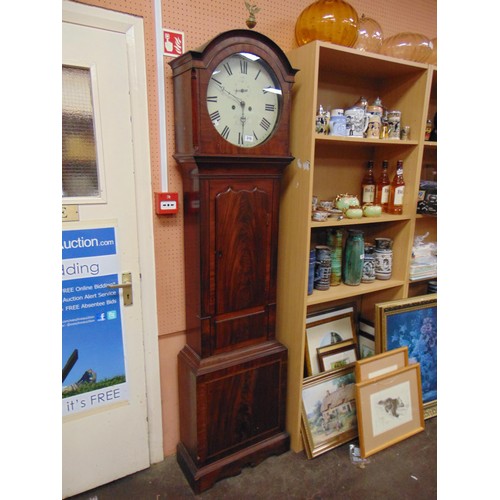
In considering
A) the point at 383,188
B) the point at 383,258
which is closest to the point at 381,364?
the point at 383,258

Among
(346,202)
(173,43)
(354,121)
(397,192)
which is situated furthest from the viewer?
(397,192)

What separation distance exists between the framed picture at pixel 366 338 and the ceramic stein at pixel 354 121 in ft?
3.72

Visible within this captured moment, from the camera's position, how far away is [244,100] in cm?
156

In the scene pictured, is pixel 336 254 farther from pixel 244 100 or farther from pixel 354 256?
pixel 244 100

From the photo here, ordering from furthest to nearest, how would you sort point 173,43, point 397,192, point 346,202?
point 397,192 < point 346,202 < point 173,43

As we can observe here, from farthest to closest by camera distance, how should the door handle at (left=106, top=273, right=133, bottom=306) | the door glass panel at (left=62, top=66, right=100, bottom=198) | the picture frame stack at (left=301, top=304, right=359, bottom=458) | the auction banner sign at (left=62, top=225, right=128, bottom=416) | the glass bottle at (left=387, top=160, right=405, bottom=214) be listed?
the glass bottle at (left=387, top=160, right=405, bottom=214) < the picture frame stack at (left=301, top=304, right=359, bottom=458) < the door handle at (left=106, top=273, right=133, bottom=306) < the auction banner sign at (left=62, top=225, right=128, bottom=416) < the door glass panel at (left=62, top=66, right=100, bottom=198)

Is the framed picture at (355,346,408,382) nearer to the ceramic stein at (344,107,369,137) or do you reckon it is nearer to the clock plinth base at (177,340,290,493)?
the clock plinth base at (177,340,290,493)

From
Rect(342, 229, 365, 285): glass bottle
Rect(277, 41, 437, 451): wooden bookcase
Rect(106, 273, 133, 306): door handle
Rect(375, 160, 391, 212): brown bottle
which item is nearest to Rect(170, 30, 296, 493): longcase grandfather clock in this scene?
Rect(277, 41, 437, 451): wooden bookcase

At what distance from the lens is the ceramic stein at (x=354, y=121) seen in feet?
6.25

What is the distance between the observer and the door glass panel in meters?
1.47

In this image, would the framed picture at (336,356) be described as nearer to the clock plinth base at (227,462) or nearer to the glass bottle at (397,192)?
the clock plinth base at (227,462)

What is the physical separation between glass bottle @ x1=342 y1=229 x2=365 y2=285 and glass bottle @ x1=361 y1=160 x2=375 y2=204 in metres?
0.22

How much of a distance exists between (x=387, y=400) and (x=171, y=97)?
183 cm

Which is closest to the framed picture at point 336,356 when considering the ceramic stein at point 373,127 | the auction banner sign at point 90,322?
the auction banner sign at point 90,322
